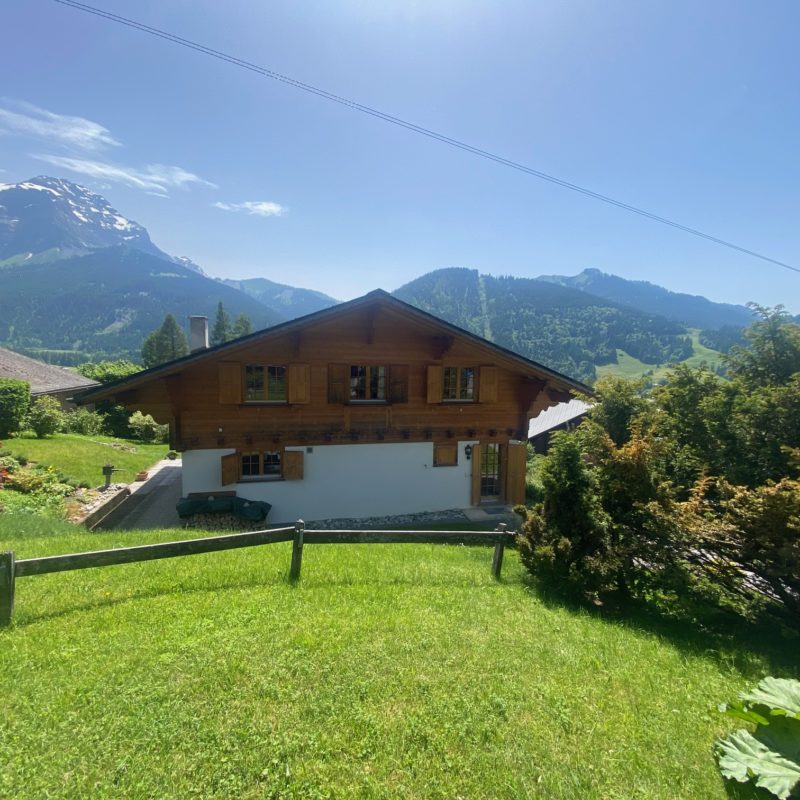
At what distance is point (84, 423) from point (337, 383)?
2151 cm

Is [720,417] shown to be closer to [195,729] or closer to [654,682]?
[654,682]

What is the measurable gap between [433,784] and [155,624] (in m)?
3.43

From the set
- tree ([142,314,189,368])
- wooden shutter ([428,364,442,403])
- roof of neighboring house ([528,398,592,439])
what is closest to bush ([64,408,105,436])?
wooden shutter ([428,364,442,403])

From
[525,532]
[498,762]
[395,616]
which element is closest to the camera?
[498,762]

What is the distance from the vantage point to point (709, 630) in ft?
20.1

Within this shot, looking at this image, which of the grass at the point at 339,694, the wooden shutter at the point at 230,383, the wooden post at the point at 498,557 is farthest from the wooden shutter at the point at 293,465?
the wooden post at the point at 498,557

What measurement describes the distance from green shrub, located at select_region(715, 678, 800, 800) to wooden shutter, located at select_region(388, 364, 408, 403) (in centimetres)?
1191

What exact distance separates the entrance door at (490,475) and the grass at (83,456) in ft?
45.7

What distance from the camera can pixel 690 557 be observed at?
259 inches

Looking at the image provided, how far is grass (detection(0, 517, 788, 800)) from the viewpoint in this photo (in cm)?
302

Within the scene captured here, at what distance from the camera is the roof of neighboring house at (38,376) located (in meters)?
28.8

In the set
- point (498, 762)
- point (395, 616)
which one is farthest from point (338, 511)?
point (498, 762)

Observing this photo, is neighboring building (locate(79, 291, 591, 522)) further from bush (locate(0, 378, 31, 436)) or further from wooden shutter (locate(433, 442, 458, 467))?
bush (locate(0, 378, 31, 436))

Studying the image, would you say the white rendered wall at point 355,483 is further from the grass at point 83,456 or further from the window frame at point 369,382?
the grass at point 83,456
